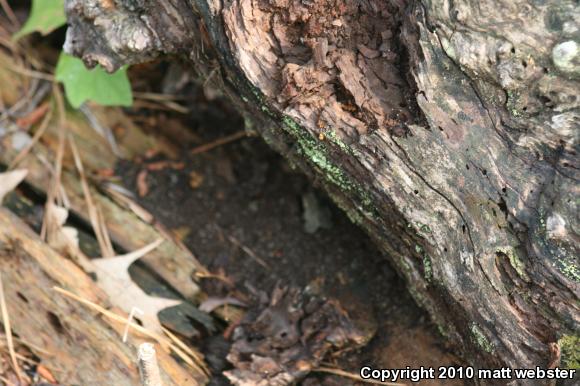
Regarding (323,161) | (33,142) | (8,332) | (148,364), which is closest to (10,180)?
(33,142)

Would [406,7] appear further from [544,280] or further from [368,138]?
[544,280]

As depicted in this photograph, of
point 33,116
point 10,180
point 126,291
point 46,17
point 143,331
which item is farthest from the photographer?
point 33,116

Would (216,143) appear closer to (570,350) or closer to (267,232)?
(267,232)

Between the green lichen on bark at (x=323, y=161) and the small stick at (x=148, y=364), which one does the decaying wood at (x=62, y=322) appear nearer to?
the small stick at (x=148, y=364)

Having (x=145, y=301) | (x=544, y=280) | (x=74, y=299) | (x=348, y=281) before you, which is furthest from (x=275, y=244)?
(x=544, y=280)

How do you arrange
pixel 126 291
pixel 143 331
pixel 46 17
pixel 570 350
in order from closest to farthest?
1. pixel 570 350
2. pixel 143 331
3. pixel 126 291
4. pixel 46 17

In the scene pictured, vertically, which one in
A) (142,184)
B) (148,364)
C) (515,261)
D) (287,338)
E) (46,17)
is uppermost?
(46,17)

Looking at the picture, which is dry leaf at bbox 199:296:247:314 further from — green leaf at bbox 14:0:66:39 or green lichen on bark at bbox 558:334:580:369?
green leaf at bbox 14:0:66:39
